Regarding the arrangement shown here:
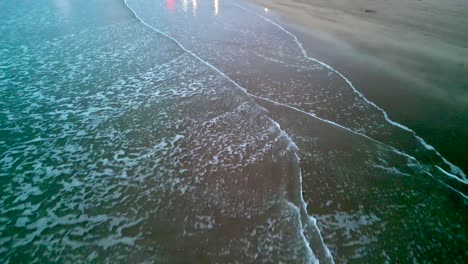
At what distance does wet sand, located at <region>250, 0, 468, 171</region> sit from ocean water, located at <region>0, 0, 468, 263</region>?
57 centimetres

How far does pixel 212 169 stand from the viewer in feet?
14.0

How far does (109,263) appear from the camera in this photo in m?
2.92

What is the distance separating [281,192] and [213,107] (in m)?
2.81

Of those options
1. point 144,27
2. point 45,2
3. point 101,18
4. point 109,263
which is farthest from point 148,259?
point 45,2

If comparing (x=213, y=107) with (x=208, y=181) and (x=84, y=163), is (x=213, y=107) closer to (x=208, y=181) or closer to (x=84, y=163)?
(x=208, y=181)

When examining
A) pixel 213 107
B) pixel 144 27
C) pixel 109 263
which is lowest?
pixel 109 263

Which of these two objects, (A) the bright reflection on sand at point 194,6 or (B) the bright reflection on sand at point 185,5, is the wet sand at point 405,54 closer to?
(A) the bright reflection on sand at point 194,6

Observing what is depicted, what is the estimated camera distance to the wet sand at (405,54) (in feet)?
18.2

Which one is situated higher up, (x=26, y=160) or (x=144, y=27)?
(x=144, y=27)

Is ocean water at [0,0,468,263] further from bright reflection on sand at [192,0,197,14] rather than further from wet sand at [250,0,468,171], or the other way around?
bright reflection on sand at [192,0,197,14]

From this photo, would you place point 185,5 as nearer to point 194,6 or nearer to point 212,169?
point 194,6

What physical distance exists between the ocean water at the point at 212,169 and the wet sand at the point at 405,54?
22.6 inches

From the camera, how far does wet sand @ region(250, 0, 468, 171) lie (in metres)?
5.54

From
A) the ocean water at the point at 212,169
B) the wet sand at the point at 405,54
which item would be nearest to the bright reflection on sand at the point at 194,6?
the wet sand at the point at 405,54
